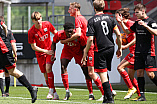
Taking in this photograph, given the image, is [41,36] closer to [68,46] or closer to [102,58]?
[68,46]

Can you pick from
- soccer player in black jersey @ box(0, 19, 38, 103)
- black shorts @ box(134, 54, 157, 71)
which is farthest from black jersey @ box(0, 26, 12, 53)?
black shorts @ box(134, 54, 157, 71)

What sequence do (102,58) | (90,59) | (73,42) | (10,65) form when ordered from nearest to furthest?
(102,58), (10,65), (90,59), (73,42)

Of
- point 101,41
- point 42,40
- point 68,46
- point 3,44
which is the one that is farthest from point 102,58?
point 42,40

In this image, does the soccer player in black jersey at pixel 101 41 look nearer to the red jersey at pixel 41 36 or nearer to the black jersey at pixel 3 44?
the black jersey at pixel 3 44

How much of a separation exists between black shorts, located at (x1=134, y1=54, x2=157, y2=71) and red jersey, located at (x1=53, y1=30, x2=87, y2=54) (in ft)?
4.15

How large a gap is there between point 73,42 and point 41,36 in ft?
2.87

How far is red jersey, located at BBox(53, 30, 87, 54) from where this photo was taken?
814 cm

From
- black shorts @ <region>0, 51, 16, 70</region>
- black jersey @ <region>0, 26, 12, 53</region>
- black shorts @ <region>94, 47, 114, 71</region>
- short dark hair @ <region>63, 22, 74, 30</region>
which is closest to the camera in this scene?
black shorts @ <region>94, 47, 114, 71</region>

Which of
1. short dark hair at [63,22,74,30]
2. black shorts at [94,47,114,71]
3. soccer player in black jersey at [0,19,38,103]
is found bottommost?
soccer player in black jersey at [0,19,38,103]

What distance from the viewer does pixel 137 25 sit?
767cm

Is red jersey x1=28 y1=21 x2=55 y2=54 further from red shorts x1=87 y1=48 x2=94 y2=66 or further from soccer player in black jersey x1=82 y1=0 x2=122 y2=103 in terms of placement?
soccer player in black jersey x1=82 y1=0 x2=122 y2=103

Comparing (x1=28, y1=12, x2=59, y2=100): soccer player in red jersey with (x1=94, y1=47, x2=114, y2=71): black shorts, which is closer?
(x1=94, y1=47, x2=114, y2=71): black shorts

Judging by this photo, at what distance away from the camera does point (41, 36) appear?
865 cm

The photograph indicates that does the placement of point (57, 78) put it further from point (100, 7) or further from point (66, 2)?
point (100, 7)
